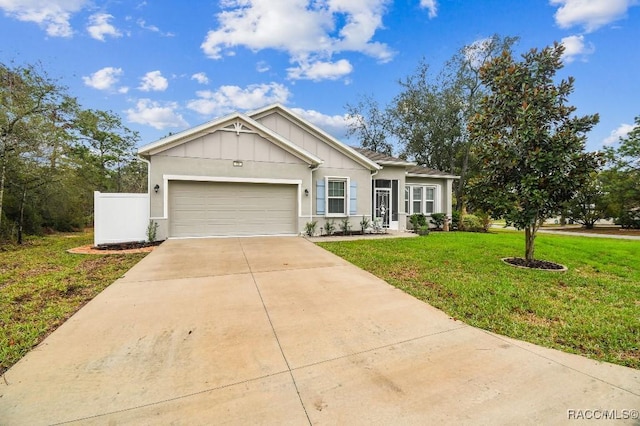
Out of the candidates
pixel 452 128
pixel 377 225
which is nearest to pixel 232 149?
pixel 377 225

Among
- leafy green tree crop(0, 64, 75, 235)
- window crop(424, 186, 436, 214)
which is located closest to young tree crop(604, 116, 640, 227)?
window crop(424, 186, 436, 214)

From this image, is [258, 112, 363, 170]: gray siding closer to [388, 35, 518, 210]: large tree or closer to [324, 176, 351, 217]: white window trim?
[324, 176, 351, 217]: white window trim

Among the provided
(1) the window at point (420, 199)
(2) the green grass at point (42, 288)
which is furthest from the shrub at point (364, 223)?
(2) the green grass at point (42, 288)

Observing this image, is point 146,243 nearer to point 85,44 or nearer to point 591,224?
point 85,44

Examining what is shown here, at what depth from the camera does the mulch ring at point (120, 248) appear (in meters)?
8.88

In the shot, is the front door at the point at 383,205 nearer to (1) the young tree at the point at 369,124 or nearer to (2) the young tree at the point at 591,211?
(1) the young tree at the point at 369,124

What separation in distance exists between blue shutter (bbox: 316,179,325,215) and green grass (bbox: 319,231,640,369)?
303 cm

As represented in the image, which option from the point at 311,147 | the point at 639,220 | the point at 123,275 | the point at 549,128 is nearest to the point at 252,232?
the point at 311,147

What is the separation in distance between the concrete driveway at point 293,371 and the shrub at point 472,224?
14.4 m

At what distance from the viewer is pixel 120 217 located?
33.3ft

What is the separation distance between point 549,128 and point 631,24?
8951 mm

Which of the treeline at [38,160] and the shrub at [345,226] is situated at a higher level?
the treeline at [38,160]

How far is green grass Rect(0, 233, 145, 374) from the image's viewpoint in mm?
3340

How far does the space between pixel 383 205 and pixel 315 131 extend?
5.18 m
